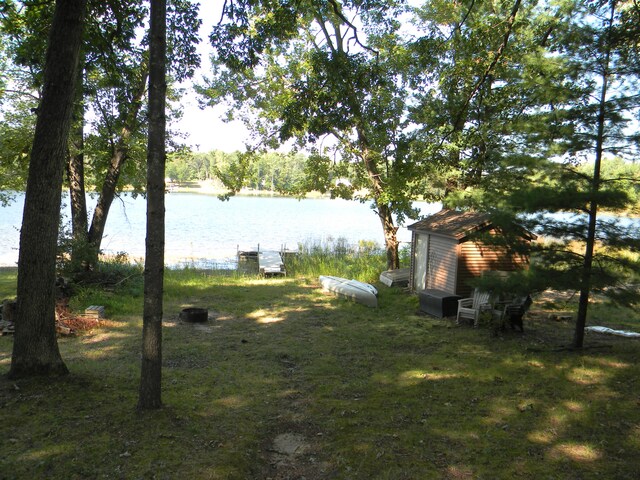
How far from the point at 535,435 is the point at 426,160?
9145 mm

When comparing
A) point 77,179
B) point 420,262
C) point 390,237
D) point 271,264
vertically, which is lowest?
point 271,264

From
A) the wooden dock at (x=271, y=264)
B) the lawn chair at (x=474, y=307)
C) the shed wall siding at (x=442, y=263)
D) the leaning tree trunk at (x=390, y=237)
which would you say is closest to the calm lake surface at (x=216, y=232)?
the wooden dock at (x=271, y=264)

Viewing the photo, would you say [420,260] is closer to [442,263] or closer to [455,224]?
[442,263]

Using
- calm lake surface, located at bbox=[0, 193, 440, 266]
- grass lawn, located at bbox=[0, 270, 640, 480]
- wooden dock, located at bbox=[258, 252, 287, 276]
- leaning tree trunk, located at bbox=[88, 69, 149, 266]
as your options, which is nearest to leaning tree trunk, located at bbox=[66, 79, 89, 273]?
leaning tree trunk, located at bbox=[88, 69, 149, 266]

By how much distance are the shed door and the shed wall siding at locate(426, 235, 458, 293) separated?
0.19m

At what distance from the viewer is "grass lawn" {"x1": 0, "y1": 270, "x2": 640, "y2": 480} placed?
13.3ft

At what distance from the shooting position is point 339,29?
17828 mm

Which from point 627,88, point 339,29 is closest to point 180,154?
point 339,29

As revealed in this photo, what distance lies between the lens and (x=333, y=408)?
553 cm

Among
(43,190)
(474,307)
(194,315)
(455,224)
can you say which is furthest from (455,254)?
(43,190)

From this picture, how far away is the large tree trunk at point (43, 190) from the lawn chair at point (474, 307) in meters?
8.14

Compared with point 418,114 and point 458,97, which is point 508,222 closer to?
point 458,97

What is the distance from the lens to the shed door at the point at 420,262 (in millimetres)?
13172

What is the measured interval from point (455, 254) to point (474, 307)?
1708mm
